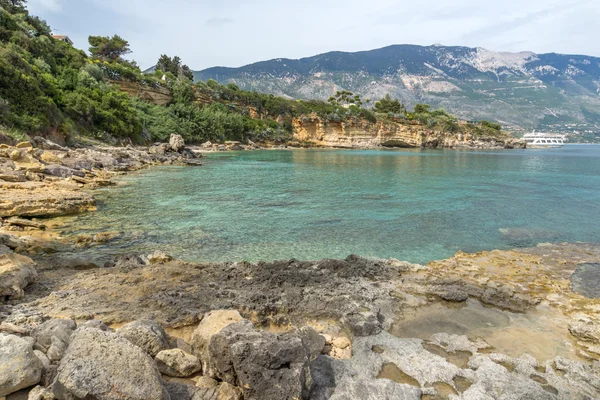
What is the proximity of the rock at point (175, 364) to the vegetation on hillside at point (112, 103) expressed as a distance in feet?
99.2

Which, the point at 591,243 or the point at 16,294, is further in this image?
the point at 591,243

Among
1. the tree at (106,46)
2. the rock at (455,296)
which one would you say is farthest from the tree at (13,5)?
the rock at (455,296)

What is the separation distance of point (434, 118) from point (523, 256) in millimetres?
93442

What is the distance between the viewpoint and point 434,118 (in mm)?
94500

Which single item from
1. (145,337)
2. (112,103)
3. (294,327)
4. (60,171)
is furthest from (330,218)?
(112,103)

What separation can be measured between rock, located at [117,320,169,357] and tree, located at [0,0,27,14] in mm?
73430

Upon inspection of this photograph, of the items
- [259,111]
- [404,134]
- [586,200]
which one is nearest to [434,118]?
[404,134]

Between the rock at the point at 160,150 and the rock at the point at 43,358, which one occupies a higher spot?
the rock at the point at 160,150

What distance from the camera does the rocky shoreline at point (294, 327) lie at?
3729mm

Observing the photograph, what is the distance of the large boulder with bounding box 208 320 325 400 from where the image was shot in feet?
12.4

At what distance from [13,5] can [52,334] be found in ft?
258

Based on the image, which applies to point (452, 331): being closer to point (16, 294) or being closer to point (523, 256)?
point (523, 256)

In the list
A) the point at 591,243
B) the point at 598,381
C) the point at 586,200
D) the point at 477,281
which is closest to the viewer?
the point at 598,381

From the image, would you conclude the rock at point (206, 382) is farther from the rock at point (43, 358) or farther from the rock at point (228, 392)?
the rock at point (43, 358)
